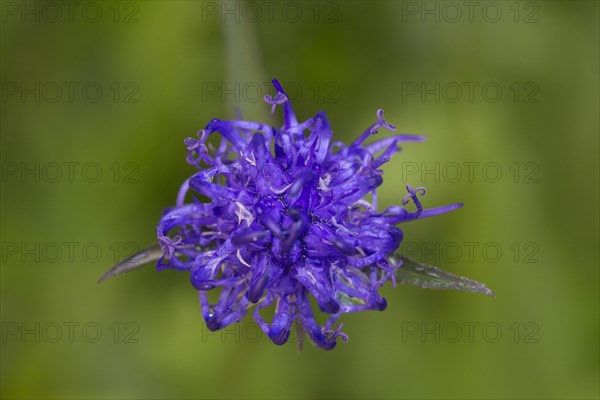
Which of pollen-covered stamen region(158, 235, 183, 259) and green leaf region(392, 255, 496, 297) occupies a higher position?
pollen-covered stamen region(158, 235, 183, 259)

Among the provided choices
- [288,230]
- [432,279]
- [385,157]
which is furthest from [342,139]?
[288,230]

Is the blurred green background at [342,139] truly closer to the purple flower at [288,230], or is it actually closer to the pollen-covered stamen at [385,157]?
the pollen-covered stamen at [385,157]

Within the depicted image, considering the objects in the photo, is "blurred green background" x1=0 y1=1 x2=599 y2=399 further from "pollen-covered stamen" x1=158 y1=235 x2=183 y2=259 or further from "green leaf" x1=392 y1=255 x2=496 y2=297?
"pollen-covered stamen" x1=158 y1=235 x2=183 y2=259

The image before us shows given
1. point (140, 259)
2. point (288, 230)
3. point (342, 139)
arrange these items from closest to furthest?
point (288, 230), point (140, 259), point (342, 139)

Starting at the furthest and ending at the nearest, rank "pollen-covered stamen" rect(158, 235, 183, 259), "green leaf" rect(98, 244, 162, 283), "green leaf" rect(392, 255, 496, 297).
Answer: "green leaf" rect(98, 244, 162, 283)
"pollen-covered stamen" rect(158, 235, 183, 259)
"green leaf" rect(392, 255, 496, 297)

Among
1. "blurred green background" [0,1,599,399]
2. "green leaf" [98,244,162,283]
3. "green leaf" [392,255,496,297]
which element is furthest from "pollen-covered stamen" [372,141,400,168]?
"blurred green background" [0,1,599,399]

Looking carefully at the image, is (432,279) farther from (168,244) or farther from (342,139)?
(342,139)
